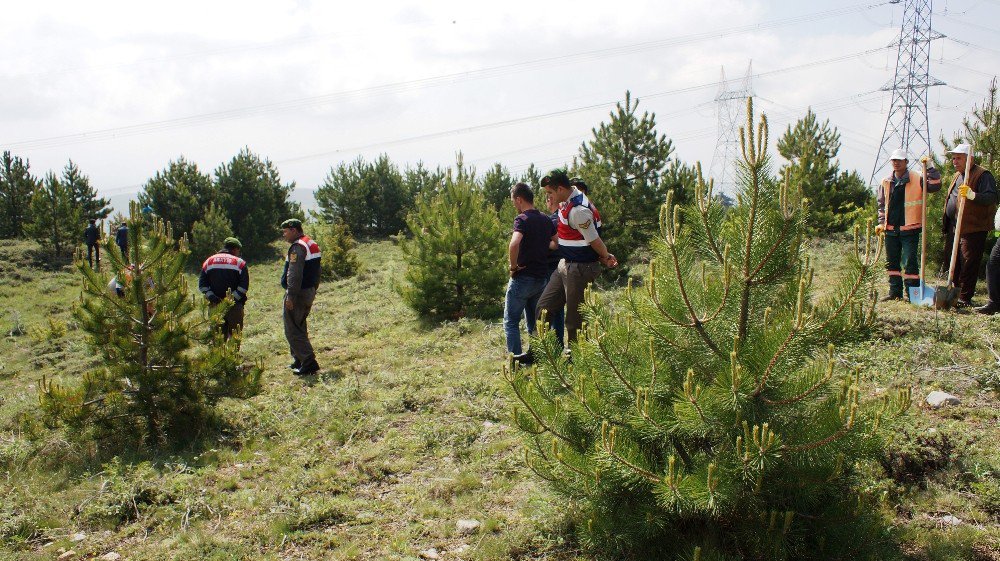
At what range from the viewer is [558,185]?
5.34 m

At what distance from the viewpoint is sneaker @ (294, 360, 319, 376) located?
7535 mm

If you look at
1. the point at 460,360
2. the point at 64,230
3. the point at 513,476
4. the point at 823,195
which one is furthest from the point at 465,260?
the point at 64,230

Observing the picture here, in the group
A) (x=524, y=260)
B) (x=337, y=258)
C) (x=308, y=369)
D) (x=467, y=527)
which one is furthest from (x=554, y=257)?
(x=337, y=258)

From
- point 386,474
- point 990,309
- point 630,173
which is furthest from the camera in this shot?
point 630,173

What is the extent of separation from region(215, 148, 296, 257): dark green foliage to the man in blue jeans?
69.2 ft

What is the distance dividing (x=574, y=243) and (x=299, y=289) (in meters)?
3.57

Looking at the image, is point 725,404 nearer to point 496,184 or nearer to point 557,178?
point 557,178

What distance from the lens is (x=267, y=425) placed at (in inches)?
224

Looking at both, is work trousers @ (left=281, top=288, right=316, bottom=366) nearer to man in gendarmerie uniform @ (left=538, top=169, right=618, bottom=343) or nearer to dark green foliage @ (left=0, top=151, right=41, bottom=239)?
man in gendarmerie uniform @ (left=538, top=169, right=618, bottom=343)

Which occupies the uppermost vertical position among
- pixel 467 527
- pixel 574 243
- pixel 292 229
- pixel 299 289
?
pixel 292 229

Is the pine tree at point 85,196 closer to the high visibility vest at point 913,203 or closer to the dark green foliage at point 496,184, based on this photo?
the dark green foliage at point 496,184

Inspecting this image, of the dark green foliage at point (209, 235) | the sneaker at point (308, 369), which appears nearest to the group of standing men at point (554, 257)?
the sneaker at point (308, 369)

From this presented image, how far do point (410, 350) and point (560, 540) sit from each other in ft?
16.5

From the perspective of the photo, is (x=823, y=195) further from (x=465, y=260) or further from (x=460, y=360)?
(x=460, y=360)
